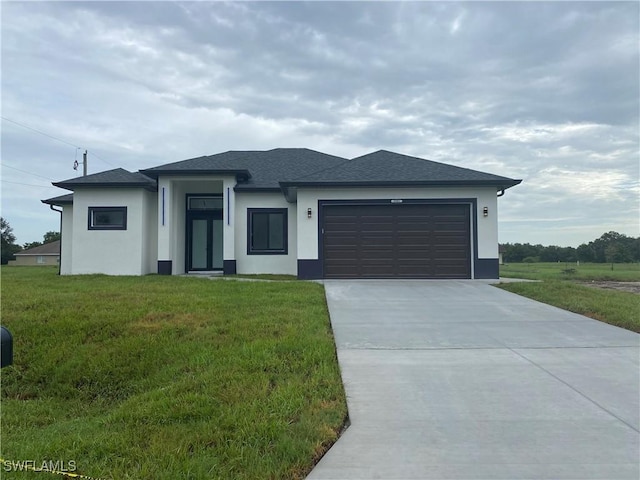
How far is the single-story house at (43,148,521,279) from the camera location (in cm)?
1321

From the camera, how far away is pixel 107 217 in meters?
14.8

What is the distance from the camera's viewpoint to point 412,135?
19078 millimetres

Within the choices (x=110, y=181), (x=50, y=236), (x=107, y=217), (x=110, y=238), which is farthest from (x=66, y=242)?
(x=50, y=236)

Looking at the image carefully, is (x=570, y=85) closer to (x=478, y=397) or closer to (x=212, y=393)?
(x=478, y=397)

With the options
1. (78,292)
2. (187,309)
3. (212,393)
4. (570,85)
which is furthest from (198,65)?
(212,393)

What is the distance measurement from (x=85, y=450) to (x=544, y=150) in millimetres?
19177

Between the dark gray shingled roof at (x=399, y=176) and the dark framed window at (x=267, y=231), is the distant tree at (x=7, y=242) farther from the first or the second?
the dark gray shingled roof at (x=399, y=176)

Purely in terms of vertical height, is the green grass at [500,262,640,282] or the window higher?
the window

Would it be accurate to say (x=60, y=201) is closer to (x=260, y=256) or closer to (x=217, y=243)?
(x=217, y=243)

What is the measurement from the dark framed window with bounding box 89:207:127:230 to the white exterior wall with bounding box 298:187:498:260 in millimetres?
6235

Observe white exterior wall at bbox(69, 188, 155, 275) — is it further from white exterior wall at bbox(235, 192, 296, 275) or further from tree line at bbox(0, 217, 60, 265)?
tree line at bbox(0, 217, 60, 265)

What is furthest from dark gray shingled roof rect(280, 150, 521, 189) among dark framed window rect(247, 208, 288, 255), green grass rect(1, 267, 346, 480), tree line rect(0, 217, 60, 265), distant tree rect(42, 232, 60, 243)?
distant tree rect(42, 232, 60, 243)

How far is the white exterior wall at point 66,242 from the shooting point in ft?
52.2

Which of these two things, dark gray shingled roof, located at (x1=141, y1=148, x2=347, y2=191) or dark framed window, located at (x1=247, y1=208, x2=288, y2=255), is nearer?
dark gray shingled roof, located at (x1=141, y1=148, x2=347, y2=191)
